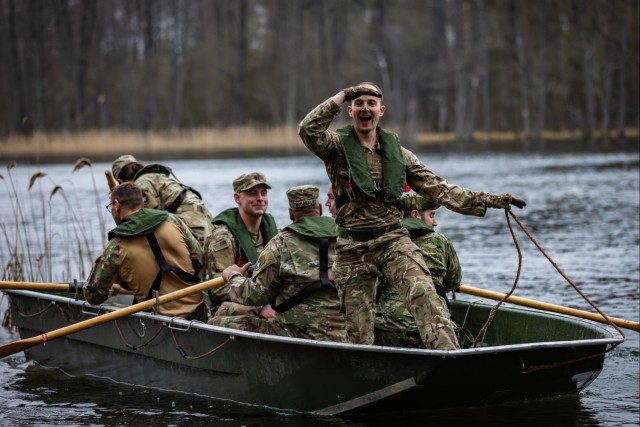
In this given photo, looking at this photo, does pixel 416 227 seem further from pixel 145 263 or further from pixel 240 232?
pixel 145 263

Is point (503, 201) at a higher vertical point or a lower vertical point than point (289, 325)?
higher

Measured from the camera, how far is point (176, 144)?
38.7m

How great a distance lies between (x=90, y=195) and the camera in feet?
85.6

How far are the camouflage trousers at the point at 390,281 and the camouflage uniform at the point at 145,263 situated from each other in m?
1.53

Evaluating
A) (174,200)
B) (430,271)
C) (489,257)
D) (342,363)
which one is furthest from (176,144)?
(342,363)

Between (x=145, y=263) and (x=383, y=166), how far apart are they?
2051 mm

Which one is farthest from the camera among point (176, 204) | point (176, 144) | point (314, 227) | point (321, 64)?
point (321, 64)

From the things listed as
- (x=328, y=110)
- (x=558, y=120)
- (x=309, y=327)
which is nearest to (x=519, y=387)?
(x=309, y=327)

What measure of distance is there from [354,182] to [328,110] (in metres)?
0.48

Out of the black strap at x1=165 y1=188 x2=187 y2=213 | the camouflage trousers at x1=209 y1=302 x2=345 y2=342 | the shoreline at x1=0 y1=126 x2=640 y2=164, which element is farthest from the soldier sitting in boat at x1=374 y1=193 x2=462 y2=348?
the shoreline at x1=0 y1=126 x2=640 y2=164

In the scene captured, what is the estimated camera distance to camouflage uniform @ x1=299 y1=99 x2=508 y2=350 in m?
6.56

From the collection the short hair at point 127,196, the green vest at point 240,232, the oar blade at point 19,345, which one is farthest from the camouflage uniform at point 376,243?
the oar blade at point 19,345

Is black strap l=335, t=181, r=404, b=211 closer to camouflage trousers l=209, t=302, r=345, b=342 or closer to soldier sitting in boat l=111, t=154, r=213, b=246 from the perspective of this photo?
camouflage trousers l=209, t=302, r=345, b=342

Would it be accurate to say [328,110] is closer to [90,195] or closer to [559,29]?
[90,195]
